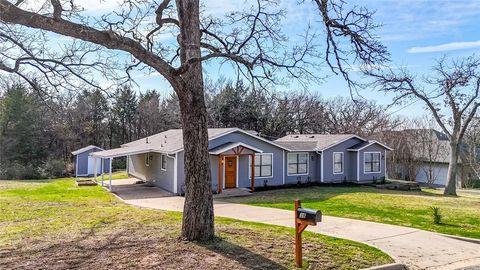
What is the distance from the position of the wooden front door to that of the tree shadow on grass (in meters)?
12.9

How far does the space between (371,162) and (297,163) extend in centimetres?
597

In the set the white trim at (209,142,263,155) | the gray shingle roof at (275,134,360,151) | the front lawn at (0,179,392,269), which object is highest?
the gray shingle roof at (275,134,360,151)

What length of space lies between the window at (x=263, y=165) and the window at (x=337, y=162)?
5171mm

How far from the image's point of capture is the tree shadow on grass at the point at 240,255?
5552 millimetres

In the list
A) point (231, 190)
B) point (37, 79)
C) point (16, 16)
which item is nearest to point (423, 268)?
point (16, 16)

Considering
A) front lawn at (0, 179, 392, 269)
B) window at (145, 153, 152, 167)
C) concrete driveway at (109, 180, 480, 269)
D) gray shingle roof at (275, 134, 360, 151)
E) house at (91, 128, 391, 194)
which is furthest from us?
gray shingle roof at (275, 134, 360, 151)

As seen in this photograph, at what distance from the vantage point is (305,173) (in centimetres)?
2356

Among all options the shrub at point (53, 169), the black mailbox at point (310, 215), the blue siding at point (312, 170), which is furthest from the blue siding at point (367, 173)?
the shrub at point (53, 169)

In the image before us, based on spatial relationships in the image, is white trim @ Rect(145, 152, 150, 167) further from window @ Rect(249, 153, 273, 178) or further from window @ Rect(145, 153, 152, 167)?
window @ Rect(249, 153, 273, 178)

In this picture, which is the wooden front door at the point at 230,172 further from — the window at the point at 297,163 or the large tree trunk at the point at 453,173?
the large tree trunk at the point at 453,173

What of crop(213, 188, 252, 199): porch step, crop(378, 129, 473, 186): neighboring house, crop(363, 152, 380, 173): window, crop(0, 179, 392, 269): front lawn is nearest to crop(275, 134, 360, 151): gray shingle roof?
crop(363, 152, 380, 173): window

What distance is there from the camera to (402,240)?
807cm

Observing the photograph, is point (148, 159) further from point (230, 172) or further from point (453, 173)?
point (453, 173)

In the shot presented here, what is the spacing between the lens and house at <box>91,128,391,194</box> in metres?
19.0
